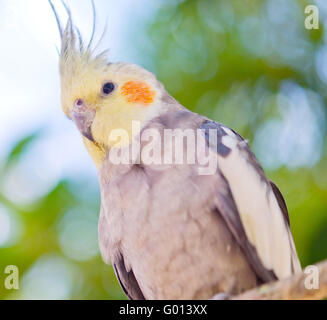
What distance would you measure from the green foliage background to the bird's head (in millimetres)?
965

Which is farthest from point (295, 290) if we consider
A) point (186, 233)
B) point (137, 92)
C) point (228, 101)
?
point (228, 101)

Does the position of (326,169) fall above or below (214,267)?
below

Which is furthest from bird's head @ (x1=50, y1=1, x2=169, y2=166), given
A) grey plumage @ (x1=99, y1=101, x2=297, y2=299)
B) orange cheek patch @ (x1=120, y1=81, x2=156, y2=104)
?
grey plumage @ (x1=99, y1=101, x2=297, y2=299)

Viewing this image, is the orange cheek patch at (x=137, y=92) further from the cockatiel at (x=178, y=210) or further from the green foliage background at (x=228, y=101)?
the green foliage background at (x=228, y=101)

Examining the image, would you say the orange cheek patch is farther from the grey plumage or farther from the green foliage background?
the green foliage background

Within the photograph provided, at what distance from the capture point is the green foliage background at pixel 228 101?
306 cm

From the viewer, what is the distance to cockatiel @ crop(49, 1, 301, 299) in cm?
185

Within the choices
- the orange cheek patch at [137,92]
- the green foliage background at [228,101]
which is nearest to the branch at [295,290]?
the orange cheek patch at [137,92]

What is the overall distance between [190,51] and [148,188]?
175 cm

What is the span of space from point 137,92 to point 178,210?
0.59m

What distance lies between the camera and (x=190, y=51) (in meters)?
3.40

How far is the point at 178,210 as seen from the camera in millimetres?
1836

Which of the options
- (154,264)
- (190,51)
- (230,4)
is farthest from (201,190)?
(230,4)
